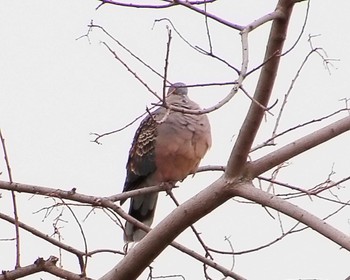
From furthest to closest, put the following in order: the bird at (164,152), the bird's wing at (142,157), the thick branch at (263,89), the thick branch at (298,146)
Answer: the bird's wing at (142,157)
the bird at (164,152)
the thick branch at (298,146)
the thick branch at (263,89)

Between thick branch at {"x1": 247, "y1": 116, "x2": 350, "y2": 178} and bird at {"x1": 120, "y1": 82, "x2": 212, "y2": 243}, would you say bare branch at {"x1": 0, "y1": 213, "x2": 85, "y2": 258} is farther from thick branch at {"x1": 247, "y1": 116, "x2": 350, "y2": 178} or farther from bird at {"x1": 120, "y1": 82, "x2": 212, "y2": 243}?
bird at {"x1": 120, "y1": 82, "x2": 212, "y2": 243}

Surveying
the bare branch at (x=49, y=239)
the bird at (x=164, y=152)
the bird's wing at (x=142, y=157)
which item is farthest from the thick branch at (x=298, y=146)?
the bird's wing at (x=142, y=157)

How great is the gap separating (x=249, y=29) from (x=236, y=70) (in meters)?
0.16

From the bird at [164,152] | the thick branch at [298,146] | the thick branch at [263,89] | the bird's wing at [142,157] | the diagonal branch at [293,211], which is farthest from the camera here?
the bird's wing at [142,157]

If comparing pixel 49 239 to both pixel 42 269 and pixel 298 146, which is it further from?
pixel 298 146

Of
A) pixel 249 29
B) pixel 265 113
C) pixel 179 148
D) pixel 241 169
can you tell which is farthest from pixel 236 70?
pixel 179 148

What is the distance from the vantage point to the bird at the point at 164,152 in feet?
14.9

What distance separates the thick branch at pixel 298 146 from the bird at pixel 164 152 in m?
1.64

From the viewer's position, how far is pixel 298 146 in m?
2.61

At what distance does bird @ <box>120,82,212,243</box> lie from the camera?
14.9 ft

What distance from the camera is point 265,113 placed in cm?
255

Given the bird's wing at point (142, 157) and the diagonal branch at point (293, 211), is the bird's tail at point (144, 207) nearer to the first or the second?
the bird's wing at point (142, 157)

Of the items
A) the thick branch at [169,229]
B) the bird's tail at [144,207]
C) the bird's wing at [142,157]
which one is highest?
the bird's wing at [142,157]

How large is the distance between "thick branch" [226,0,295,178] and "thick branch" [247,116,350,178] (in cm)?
6
